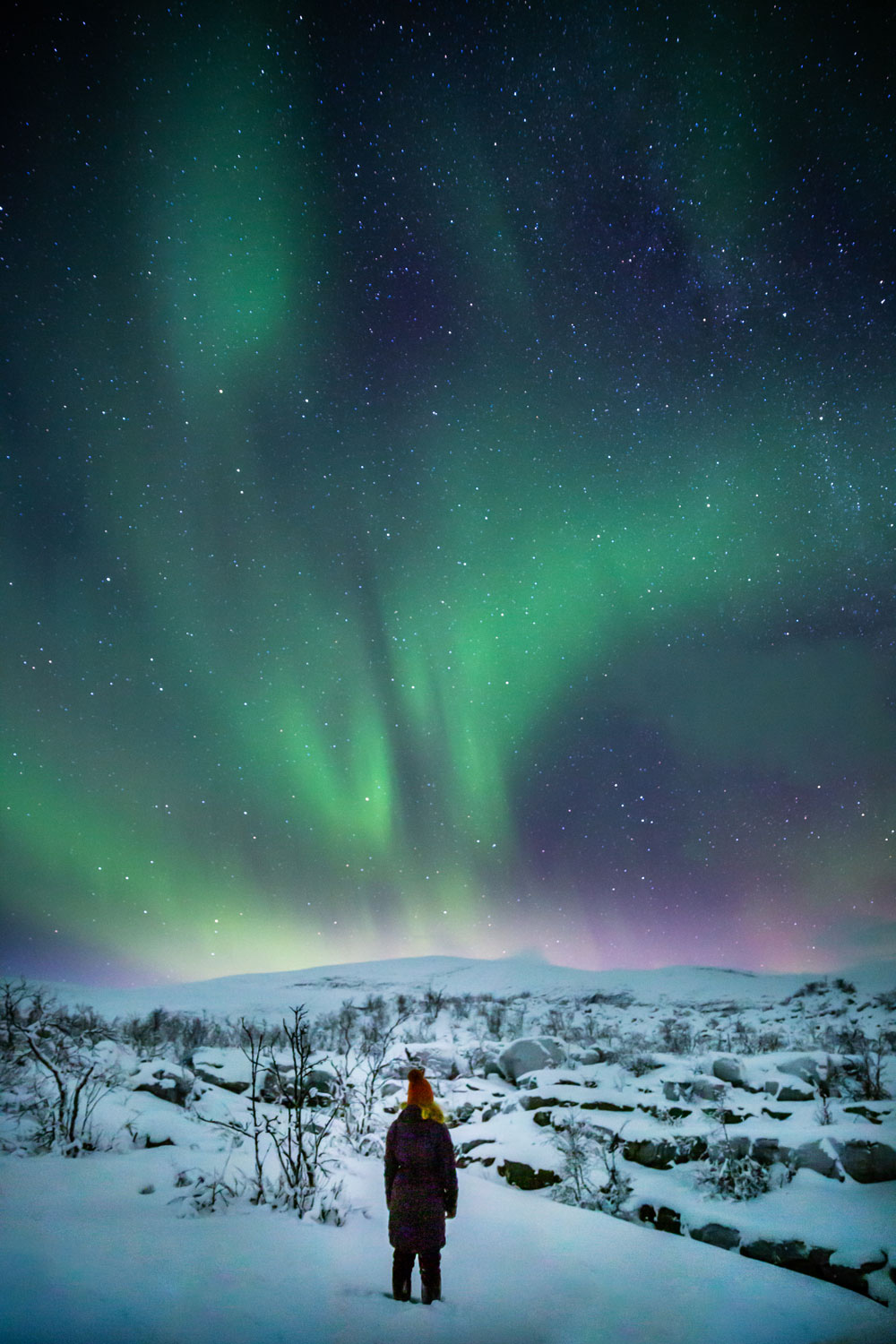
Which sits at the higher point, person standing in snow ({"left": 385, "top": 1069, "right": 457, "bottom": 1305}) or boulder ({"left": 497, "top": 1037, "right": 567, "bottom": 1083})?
person standing in snow ({"left": 385, "top": 1069, "right": 457, "bottom": 1305})

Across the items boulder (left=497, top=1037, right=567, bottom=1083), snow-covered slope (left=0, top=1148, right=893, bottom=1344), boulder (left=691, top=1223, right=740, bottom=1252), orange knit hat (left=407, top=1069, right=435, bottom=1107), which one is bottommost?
boulder (left=497, top=1037, right=567, bottom=1083)

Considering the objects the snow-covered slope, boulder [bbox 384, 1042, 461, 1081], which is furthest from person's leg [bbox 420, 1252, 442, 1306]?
boulder [bbox 384, 1042, 461, 1081]

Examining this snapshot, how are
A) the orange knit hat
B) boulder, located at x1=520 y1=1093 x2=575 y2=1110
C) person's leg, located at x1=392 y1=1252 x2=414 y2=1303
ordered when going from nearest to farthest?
person's leg, located at x1=392 y1=1252 x2=414 y2=1303
the orange knit hat
boulder, located at x1=520 y1=1093 x2=575 y2=1110

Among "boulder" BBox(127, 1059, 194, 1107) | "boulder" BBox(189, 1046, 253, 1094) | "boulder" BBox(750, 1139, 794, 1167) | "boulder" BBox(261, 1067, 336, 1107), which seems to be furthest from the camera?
"boulder" BBox(189, 1046, 253, 1094)

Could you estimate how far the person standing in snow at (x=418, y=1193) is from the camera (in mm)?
4742

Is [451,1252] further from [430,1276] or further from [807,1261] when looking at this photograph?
[807,1261]

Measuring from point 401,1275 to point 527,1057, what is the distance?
1194cm

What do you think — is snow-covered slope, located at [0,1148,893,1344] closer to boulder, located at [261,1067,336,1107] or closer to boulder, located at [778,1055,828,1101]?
boulder, located at [261,1067,336,1107]

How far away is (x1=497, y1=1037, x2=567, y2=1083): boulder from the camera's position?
1524 cm

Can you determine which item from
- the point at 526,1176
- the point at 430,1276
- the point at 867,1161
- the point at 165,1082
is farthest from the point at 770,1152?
the point at 165,1082

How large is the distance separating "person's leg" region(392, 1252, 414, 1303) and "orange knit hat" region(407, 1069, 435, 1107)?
1072 mm

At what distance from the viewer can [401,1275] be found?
4.89 m

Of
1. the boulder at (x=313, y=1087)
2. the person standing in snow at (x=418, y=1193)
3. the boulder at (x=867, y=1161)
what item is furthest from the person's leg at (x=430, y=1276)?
the boulder at (x=313, y=1087)

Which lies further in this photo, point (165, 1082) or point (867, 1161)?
point (165, 1082)
